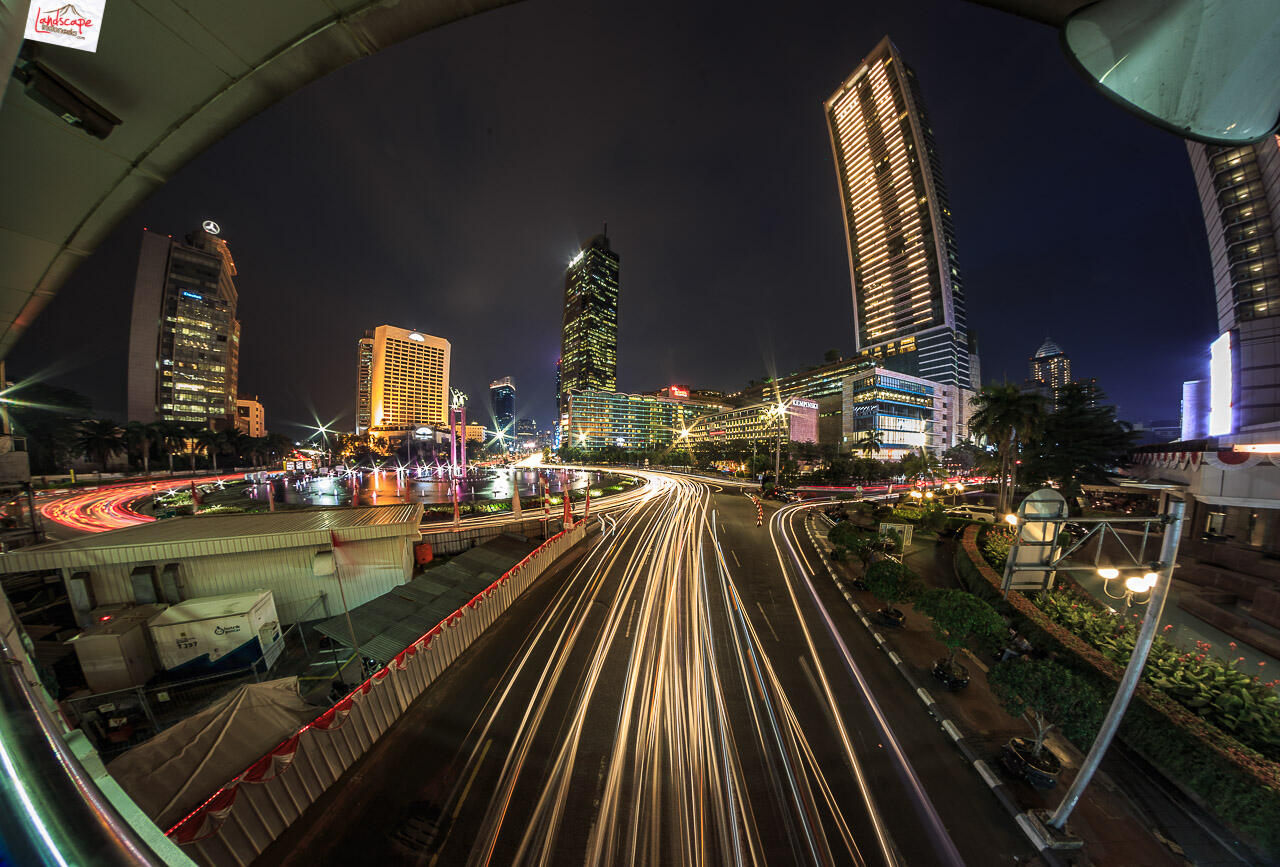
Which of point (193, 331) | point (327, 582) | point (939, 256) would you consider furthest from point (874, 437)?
point (193, 331)

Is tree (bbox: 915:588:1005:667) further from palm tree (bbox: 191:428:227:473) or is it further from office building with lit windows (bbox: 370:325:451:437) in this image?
office building with lit windows (bbox: 370:325:451:437)

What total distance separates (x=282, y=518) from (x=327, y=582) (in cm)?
383

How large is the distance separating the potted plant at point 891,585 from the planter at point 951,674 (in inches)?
91.0

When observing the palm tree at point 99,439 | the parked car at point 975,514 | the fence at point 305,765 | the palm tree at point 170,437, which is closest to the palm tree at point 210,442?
the palm tree at point 170,437

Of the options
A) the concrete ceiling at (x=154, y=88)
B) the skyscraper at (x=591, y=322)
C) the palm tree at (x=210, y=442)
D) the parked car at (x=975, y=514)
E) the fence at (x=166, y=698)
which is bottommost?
the fence at (x=166, y=698)

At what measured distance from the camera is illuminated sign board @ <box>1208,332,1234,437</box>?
3103cm

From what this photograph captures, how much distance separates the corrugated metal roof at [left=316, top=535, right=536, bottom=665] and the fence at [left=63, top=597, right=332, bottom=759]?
0.98 m

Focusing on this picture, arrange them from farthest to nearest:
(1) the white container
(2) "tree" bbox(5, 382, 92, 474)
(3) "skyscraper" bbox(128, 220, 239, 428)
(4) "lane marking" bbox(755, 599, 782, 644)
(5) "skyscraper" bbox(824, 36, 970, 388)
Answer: (5) "skyscraper" bbox(824, 36, 970, 388), (3) "skyscraper" bbox(128, 220, 239, 428), (2) "tree" bbox(5, 382, 92, 474), (4) "lane marking" bbox(755, 599, 782, 644), (1) the white container

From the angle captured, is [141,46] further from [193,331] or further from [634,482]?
[193,331]

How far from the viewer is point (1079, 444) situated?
2605cm

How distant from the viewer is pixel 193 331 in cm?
8369

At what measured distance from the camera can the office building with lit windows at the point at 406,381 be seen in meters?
122

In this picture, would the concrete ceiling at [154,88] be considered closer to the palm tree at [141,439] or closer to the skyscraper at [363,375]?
the palm tree at [141,439]

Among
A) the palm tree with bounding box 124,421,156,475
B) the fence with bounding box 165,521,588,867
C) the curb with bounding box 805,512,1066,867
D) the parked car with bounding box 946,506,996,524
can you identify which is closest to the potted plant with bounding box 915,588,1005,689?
the curb with bounding box 805,512,1066,867
